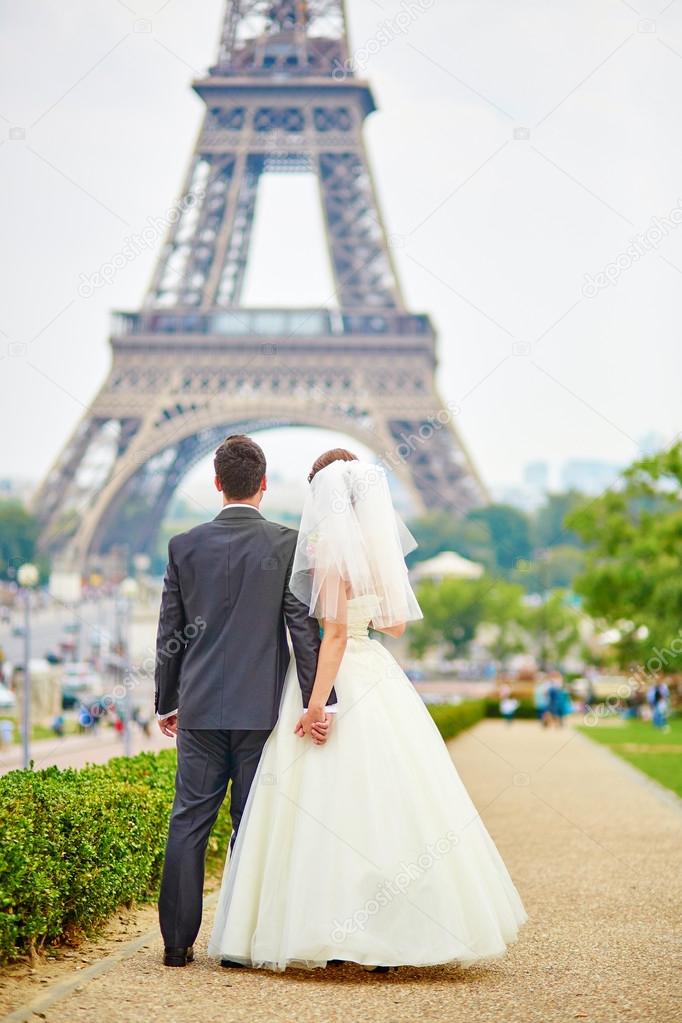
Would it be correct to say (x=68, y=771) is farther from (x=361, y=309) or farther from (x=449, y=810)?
(x=361, y=309)

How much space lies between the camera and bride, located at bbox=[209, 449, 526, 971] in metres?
4.50

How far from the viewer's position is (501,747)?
20781 millimetres

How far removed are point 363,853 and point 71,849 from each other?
3.52ft

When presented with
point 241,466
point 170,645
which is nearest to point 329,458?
point 241,466

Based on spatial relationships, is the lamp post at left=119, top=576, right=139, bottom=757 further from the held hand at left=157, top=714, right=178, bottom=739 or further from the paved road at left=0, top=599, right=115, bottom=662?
the held hand at left=157, top=714, right=178, bottom=739

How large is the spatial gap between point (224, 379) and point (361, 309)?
5.25m

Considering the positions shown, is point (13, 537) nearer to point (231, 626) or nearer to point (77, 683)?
point (77, 683)

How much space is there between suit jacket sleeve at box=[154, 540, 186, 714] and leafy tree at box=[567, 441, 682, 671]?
2656cm

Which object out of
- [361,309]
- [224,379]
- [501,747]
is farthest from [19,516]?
[501,747]

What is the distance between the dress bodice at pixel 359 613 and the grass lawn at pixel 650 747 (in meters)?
8.38

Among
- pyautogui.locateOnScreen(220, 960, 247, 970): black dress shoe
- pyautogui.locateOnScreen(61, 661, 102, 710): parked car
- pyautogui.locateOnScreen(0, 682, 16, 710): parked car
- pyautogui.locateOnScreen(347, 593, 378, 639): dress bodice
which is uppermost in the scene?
pyautogui.locateOnScreen(61, 661, 102, 710): parked car

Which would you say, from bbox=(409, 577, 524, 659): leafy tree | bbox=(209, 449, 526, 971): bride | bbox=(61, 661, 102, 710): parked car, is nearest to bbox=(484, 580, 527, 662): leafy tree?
bbox=(409, 577, 524, 659): leafy tree

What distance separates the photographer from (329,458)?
5.09m

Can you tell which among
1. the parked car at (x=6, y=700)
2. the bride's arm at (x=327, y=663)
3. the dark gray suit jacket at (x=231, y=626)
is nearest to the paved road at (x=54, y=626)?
the parked car at (x=6, y=700)
